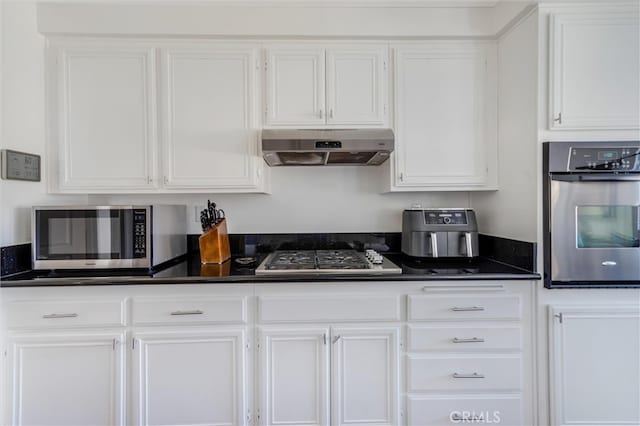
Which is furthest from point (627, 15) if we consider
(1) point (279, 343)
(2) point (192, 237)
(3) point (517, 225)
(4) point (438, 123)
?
(2) point (192, 237)

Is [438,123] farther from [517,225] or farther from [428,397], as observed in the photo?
[428,397]

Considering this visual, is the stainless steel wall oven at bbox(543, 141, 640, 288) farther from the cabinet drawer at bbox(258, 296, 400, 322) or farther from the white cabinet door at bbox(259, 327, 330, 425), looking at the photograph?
the white cabinet door at bbox(259, 327, 330, 425)

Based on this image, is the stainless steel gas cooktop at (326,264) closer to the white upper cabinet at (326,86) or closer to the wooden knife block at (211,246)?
the wooden knife block at (211,246)

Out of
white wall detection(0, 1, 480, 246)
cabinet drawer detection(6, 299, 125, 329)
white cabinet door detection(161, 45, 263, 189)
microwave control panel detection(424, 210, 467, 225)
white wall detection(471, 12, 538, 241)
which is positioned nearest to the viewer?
cabinet drawer detection(6, 299, 125, 329)

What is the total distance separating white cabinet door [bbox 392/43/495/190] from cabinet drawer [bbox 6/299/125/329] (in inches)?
63.9

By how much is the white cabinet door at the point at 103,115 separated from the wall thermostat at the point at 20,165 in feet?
0.30

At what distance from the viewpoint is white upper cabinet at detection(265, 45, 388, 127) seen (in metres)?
1.99

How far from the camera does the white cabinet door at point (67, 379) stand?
1.61 meters

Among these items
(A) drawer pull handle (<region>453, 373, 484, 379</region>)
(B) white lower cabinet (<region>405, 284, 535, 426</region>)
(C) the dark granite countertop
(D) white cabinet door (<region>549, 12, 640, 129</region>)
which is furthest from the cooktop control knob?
(D) white cabinet door (<region>549, 12, 640, 129</region>)

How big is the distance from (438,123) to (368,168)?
0.54m

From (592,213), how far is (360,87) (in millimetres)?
1351

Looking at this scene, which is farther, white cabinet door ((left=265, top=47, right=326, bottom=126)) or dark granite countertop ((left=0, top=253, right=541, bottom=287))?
white cabinet door ((left=265, top=47, right=326, bottom=126))

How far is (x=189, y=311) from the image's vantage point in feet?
5.36

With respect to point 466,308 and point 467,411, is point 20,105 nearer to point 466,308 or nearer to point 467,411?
point 466,308
